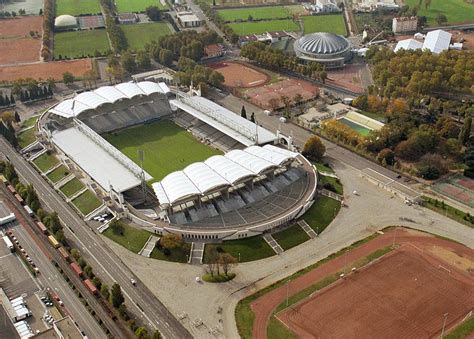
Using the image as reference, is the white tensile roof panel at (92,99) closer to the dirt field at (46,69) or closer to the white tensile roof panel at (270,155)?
the white tensile roof panel at (270,155)

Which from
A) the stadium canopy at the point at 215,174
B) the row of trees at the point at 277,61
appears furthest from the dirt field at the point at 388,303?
the row of trees at the point at 277,61

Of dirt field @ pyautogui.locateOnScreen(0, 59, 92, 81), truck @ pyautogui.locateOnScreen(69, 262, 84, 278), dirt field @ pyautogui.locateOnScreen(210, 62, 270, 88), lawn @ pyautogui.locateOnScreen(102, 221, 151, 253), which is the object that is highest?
dirt field @ pyautogui.locateOnScreen(210, 62, 270, 88)

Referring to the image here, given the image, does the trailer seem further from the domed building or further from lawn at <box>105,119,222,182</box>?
the domed building

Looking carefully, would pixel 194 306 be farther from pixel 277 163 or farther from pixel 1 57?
pixel 1 57

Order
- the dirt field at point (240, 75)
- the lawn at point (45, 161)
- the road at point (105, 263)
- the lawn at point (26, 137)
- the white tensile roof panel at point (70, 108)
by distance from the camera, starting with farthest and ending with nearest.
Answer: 1. the dirt field at point (240, 75)
2. the lawn at point (26, 137)
3. the white tensile roof panel at point (70, 108)
4. the lawn at point (45, 161)
5. the road at point (105, 263)

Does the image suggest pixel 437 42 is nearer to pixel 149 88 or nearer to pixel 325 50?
pixel 325 50

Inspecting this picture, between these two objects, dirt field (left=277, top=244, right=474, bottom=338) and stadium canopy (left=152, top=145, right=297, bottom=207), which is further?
stadium canopy (left=152, top=145, right=297, bottom=207)

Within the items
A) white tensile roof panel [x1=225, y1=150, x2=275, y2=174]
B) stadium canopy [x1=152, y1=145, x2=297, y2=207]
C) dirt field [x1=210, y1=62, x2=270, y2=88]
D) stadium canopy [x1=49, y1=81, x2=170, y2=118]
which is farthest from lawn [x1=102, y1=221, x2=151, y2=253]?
dirt field [x1=210, y1=62, x2=270, y2=88]
